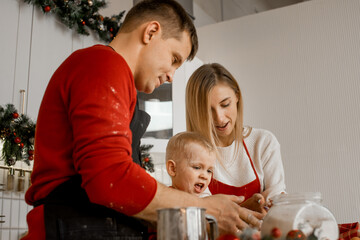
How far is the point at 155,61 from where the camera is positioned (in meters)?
1.05

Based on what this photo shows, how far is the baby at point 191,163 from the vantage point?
4.71ft

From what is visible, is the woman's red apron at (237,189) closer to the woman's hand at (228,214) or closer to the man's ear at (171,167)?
the man's ear at (171,167)

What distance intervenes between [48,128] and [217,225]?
0.40 m

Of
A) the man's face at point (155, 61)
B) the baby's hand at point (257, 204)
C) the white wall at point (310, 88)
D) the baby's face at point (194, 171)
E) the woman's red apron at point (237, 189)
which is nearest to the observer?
the man's face at point (155, 61)

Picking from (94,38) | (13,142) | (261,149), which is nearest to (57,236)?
(261,149)

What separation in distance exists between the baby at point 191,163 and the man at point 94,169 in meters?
0.53

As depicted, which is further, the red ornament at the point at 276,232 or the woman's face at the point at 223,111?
the woman's face at the point at 223,111

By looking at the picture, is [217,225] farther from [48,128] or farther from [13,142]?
[13,142]

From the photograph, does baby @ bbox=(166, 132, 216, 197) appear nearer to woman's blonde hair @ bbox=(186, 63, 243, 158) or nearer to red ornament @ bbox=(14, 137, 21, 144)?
woman's blonde hair @ bbox=(186, 63, 243, 158)

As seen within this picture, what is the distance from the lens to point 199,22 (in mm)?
4391

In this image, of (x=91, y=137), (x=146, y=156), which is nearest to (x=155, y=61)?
(x=91, y=137)

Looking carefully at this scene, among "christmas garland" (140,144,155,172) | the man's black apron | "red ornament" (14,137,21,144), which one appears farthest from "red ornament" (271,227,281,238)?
"christmas garland" (140,144,155,172)

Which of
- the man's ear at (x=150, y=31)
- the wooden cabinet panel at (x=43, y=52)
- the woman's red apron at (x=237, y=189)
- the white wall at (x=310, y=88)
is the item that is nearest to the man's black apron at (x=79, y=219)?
the man's ear at (x=150, y=31)

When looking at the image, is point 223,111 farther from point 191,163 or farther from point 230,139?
point 191,163
